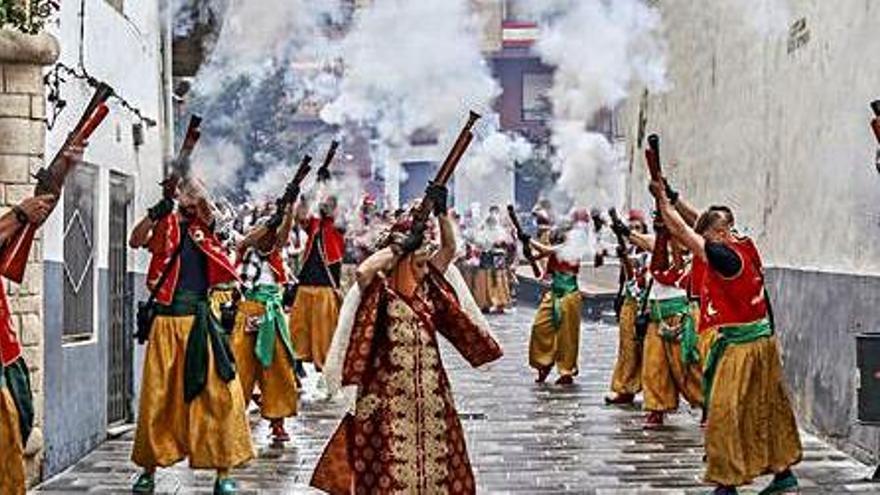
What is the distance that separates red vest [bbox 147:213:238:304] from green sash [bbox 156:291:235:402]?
0.09 meters

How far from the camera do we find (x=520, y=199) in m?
34.5

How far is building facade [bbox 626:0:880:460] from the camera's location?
44.7ft

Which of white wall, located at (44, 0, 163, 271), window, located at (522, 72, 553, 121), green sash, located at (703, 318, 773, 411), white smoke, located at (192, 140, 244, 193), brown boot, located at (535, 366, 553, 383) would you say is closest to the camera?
green sash, located at (703, 318, 773, 411)

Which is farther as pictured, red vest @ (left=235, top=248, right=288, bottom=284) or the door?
red vest @ (left=235, top=248, right=288, bottom=284)

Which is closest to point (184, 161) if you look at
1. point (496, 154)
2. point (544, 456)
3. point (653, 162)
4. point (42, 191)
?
point (42, 191)

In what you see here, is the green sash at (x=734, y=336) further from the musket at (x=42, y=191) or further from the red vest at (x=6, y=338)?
the red vest at (x=6, y=338)

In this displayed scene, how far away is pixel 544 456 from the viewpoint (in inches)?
534

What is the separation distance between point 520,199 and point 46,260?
22979 mm

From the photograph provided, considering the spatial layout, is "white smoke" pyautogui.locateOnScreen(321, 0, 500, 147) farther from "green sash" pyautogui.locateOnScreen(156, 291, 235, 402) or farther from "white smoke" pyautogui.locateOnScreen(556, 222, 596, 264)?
"green sash" pyautogui.locateOnScreen(156, 291, 235, 402)

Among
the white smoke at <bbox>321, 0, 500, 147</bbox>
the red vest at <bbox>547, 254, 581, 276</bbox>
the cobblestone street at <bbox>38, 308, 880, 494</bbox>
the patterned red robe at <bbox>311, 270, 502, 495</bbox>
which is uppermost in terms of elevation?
the white smoke at <bbox>321, 0, 500, 147</bbox>

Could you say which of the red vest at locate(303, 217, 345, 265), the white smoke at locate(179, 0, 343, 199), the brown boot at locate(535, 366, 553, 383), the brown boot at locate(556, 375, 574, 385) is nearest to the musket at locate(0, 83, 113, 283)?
the white smoke at locate(179, 0, 343, 199)

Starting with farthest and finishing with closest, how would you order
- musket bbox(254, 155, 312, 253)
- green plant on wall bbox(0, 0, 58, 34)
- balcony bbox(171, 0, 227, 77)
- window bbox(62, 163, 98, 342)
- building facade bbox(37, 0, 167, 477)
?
balcony bbox(171, 0, 227, 77), musket bbox(254, 155, 312, 253), window bbox(62, 163, 98, 342), building facade bbox(37, 0, 167, 477), green plant on wall bbox(0, 0, 58, 34)

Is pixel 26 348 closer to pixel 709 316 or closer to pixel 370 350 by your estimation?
pixel 370 350

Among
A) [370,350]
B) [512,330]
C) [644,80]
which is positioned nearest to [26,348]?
[370,350]
